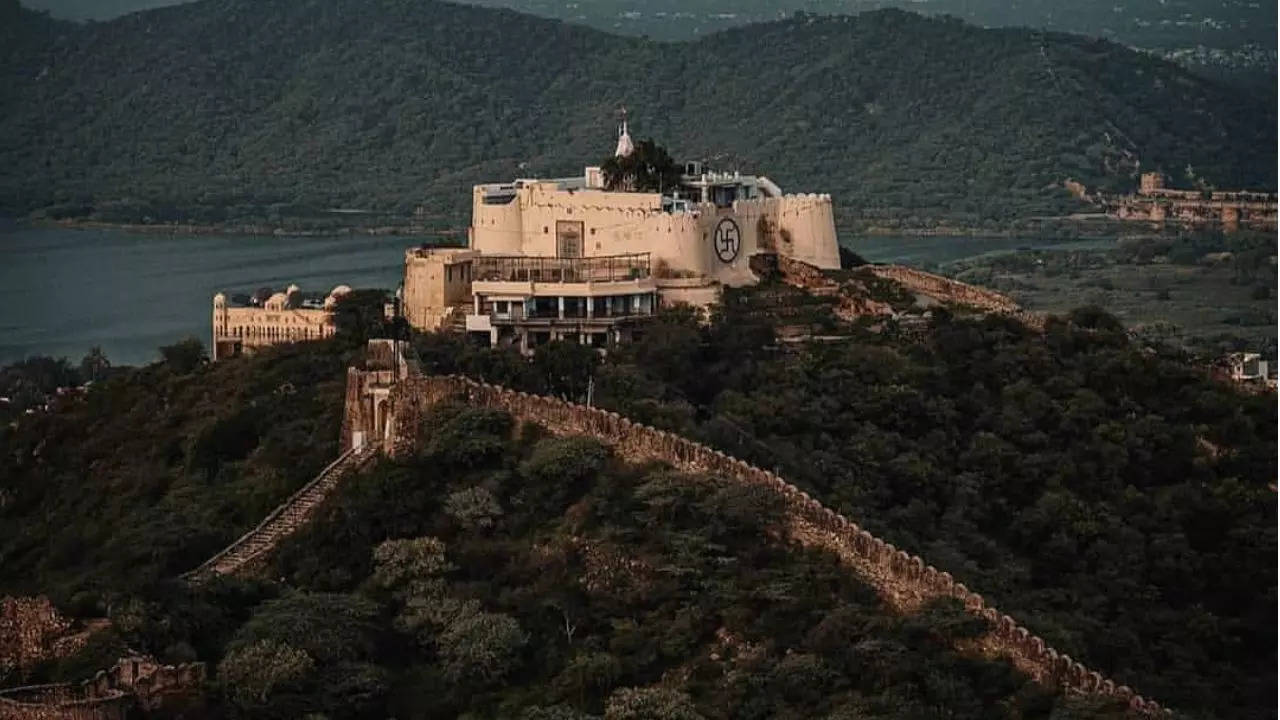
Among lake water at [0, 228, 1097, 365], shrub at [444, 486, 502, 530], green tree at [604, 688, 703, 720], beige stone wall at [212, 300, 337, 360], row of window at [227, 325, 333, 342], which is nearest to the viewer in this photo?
green tree at [604, 688, 703, 720]

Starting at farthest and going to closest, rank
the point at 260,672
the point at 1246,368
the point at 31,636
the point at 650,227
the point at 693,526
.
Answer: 1. the point at 1246,368
2. the point at 650,227
3. the point at 693,526
4. the point at 31,636
5. the point at 260,672

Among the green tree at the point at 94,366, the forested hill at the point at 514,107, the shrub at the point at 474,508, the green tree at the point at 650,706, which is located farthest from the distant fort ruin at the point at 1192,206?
the green tree at the point at 650,706

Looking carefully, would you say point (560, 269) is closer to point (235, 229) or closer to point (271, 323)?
point (271, 323)

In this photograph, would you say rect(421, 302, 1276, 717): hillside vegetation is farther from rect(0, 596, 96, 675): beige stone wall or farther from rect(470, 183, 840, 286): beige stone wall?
rect(0, 596, 96, 675): beige stone wall

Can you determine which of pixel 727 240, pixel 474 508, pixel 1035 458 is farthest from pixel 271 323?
pixel 474 508

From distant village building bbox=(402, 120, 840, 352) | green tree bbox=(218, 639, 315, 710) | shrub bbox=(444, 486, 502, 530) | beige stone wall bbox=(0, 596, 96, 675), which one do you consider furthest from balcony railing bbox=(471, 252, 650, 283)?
green tree bbox=(218, 639, 315, 710)

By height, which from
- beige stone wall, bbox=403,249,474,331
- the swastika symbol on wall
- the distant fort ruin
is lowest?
the distant fort ruin

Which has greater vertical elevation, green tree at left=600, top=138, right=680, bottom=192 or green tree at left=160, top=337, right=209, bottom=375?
green tree at left=600, top=138, right=680, bottom=192
